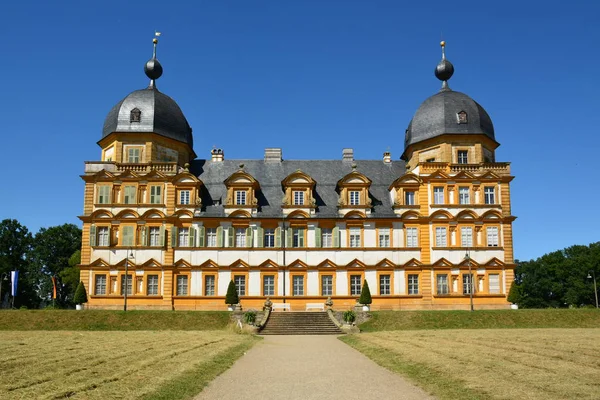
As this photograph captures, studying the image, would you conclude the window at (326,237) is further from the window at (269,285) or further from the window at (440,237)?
the window at (440,237)

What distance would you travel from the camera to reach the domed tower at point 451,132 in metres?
46.0

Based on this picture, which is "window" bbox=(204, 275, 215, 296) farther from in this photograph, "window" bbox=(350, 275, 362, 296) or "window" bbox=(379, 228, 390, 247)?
"window" bbox=(379, 228, 390, 247)

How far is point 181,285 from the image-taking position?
44.2m

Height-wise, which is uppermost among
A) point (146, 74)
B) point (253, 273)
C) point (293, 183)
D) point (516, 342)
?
point (146, 74)

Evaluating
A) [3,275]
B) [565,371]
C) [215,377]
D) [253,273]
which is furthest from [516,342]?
[3,275]

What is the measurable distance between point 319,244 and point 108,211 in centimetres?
1561

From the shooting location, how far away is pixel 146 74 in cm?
5047

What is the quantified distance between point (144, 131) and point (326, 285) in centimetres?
1781

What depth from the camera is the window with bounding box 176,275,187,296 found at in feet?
145

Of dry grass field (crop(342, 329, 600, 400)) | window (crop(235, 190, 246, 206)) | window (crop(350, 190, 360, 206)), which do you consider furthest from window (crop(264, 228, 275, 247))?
dry grass field (crop(342, 329, 600, 400))

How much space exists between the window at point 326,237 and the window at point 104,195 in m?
16.0

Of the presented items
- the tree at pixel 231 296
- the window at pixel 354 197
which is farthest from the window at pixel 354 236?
the tree at pixel 231 296

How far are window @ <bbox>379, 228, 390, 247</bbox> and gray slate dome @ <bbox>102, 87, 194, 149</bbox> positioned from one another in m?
16.9

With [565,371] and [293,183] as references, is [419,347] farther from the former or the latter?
[293,183]
